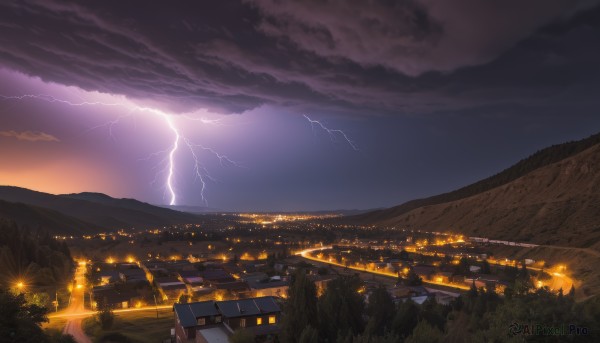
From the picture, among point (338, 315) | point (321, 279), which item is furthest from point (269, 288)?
point (338, 315)

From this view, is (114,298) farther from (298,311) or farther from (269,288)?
(298,311)

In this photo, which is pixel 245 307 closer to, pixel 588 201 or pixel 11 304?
pixel 11 304

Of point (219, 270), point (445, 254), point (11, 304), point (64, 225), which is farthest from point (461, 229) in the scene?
point (64, 225)

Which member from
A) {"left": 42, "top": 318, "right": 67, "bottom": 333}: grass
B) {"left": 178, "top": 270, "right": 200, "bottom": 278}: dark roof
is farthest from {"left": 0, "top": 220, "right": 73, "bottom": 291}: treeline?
{"left": 178, "top": 270, "right": 200, "bottom": 278}: dark roof

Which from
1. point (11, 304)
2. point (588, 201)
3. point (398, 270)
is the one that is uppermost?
point (588, 201)

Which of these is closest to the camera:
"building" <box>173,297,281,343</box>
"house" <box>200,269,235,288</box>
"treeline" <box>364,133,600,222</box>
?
"building" <box>173,297,281,343</box>

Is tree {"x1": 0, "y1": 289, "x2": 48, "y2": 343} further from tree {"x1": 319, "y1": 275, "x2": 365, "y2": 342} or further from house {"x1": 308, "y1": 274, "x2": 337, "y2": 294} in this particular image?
house {"x1": 308, "y1": 274, "x2": 337, "y2": 294}
